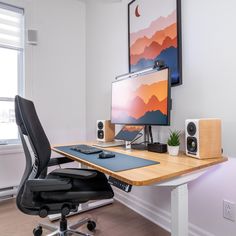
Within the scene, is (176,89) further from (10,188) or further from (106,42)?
(10,188)

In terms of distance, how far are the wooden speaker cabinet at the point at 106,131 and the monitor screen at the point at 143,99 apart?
163 mm

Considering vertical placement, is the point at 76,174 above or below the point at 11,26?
below

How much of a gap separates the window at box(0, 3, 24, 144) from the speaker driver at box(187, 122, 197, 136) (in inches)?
81.5

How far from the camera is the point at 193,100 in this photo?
149cm

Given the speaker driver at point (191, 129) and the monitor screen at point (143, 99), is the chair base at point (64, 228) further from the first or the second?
the speaker driver at point (191, 129)

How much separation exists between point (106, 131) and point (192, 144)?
1018 mm

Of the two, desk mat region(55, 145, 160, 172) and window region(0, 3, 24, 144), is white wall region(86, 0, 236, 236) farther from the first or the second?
window region(0, 3, 24, 144)

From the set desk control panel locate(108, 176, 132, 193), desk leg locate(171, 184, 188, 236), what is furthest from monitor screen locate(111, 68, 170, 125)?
desk control panel locate(108, 176, 132, 193)

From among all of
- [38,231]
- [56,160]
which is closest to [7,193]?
[38,231]

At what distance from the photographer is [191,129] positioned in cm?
127

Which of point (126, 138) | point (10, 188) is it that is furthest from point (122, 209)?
A: point (10, 188)

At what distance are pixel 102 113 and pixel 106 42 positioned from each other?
2.89 feet

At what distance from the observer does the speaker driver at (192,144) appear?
1.24m

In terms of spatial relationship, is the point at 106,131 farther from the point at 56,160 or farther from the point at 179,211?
the point at 179,211
